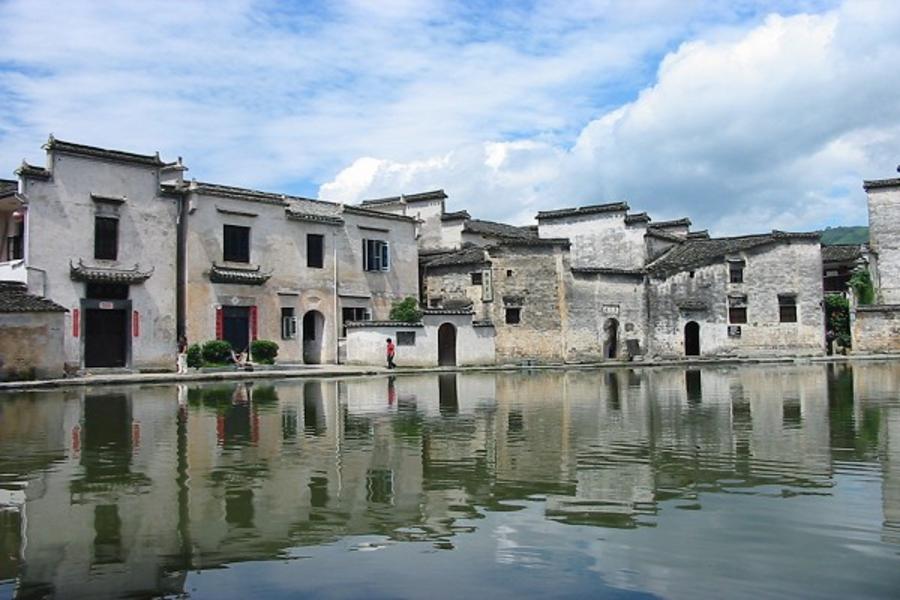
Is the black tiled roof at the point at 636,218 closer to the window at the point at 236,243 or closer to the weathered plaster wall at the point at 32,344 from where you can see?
the window at the point at 236,243

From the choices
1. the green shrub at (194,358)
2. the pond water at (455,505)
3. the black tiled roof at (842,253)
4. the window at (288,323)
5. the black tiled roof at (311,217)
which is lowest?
the pond water at (455,505)

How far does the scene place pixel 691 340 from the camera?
41219 millimetres

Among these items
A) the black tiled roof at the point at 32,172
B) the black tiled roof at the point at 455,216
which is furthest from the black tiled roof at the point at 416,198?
the black tiled roof at the point at 32,172

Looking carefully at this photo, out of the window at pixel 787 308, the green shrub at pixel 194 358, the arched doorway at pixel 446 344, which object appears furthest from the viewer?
the window at pixel 787 308

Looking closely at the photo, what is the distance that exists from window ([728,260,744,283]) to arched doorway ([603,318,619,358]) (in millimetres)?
6065

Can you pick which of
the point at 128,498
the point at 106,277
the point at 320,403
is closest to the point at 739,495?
the point at 128,498

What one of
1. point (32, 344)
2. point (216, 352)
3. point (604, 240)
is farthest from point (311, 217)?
point (604, 240)

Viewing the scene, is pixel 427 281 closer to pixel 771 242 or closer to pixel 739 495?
pixel 771 242

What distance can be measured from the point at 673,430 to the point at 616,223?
102ft

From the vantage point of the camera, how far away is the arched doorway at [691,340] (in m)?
40.8

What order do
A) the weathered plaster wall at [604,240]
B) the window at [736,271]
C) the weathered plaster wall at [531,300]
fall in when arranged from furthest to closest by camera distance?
the weathered plaster wall at [604,240], the window at [736,271], the weathered plaster wall at [531,300]

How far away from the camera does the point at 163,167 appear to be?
98.7 ft

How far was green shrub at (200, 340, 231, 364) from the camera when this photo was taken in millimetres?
28344

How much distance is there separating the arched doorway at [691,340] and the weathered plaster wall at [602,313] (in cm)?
288
